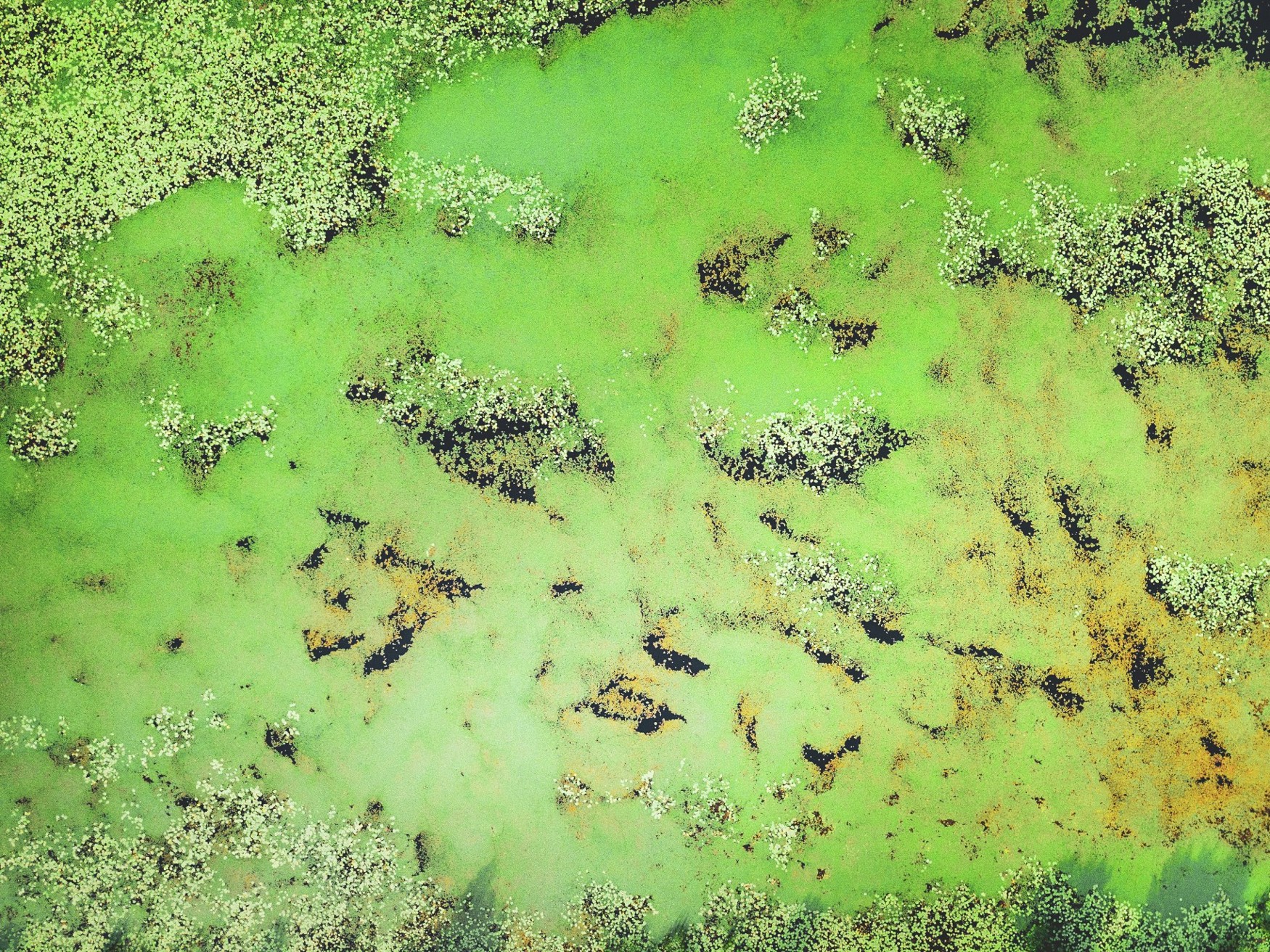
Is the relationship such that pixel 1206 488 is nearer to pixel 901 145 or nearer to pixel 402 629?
pixel 901 145

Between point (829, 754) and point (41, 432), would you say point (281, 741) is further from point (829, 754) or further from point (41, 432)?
point (829, 754)

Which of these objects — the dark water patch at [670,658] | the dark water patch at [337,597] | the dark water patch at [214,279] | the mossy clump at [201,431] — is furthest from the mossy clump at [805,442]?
the dark water patch at [214,279]

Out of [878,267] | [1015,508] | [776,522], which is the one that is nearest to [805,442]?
[776,522]

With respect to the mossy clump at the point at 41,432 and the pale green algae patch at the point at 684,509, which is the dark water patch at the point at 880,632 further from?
the mossy clump at the point at 41,432

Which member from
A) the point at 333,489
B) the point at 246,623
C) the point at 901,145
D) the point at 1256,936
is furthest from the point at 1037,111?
the point at 246,623

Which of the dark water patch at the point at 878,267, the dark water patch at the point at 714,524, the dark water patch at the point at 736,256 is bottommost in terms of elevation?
the dark water patch at the point at 714,524

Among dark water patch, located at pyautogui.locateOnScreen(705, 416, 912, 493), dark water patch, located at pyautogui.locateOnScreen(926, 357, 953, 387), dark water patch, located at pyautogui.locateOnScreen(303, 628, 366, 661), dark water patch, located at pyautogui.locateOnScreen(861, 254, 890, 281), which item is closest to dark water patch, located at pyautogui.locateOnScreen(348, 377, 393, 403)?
dark water patch, located at pyautogui.locateOnScreen(303, 628, 366, 661)

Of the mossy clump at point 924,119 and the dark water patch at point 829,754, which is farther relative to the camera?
the dark water patch at point 829,754
